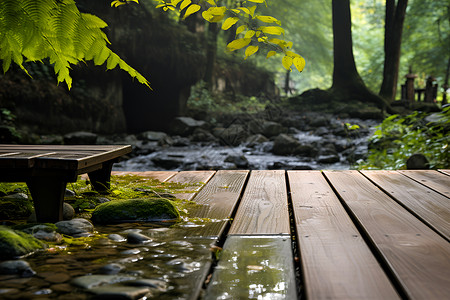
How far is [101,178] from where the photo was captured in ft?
10.3

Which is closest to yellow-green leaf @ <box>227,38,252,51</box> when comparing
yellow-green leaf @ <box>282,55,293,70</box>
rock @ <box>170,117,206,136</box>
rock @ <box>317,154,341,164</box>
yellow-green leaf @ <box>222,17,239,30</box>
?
yellow-green leaf @ <box>222,17,239,30</box>

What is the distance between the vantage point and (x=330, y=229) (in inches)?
81.8

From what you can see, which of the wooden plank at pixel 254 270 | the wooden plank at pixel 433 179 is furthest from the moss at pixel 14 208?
the wooden plank at pixel 433 179

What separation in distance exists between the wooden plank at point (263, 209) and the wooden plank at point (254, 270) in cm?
16

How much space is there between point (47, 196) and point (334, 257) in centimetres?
142

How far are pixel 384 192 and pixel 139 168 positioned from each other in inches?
261

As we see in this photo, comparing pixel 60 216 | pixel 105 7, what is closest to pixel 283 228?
pixel 60 216

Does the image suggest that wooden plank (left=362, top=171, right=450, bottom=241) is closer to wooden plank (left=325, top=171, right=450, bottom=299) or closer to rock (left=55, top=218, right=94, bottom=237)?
wooden plank (left=325, top=171, right=450, bottom=299)

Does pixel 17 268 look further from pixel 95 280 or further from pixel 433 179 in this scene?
pixel 433 179

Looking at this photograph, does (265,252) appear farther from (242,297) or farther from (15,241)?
(15,241)

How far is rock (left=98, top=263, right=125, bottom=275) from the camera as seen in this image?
5.06ft

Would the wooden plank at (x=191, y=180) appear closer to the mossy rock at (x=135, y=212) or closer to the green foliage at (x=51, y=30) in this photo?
the mossy rock at (x=135, y=212)

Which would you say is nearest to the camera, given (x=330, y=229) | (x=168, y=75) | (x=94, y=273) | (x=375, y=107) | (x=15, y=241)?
(x=94, y=273)

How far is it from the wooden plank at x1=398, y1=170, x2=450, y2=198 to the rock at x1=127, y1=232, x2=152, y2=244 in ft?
6.76
